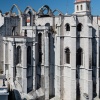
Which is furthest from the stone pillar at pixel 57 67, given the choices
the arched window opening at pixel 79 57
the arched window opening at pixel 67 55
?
the arched window opening at pixel 79 57

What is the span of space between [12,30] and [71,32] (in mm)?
11730

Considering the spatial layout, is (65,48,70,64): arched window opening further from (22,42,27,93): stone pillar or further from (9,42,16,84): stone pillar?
(9,42,16,84): stone pillar

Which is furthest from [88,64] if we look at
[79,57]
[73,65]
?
[73,65]

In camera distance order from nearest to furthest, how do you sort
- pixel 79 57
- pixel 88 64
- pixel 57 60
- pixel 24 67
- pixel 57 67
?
1. pixel 88 64
2. pixel 24 67
3. pixel 79 57
4. pixel 57 60
5. pixel 57 67

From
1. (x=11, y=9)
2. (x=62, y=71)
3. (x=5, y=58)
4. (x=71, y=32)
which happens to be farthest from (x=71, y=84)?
(x=11, y=9)

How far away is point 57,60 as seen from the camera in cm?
3369

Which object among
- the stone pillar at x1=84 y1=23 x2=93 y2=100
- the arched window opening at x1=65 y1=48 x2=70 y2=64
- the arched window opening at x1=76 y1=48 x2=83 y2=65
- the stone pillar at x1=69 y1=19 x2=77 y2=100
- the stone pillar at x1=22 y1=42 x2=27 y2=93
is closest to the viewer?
the stone pillar at x1=84 y1=23 x2=93 y2=100

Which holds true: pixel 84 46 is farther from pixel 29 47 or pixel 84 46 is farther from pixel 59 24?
pixel 29 47

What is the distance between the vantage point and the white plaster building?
1262 inches

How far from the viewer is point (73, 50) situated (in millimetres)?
32188

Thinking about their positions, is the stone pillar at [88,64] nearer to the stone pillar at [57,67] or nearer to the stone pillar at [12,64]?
the stone pillar at [57,67]

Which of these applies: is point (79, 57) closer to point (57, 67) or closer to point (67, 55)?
point (67, 55)

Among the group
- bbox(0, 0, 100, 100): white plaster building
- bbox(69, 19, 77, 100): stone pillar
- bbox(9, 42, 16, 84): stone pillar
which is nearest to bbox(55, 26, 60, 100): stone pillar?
bbox(0, 0, 100, 100): white plaster building

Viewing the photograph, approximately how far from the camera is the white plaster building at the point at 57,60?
105ft
